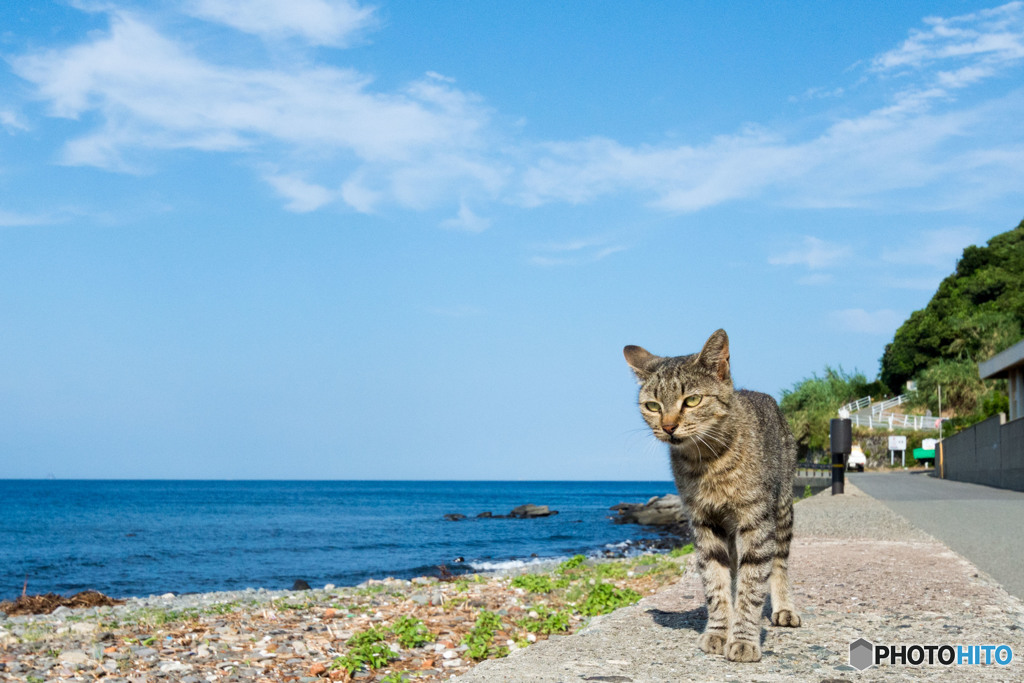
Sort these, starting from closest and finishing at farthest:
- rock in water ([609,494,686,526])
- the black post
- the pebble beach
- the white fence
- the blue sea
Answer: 1. the pebble beach
2. the black post
3. the blue sea
4. rock in water ([609,494,686,526])
5. the white fence

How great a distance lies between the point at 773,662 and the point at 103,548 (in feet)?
119

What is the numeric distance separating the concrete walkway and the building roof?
24202mm

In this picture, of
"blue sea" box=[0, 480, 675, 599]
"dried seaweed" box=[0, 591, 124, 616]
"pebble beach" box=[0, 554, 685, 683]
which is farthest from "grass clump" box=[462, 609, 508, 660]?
"blue sea" box=[0, 480, 675, 599]

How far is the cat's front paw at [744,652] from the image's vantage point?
14.5ft

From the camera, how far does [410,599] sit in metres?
9.14

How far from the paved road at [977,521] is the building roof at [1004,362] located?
8007 mm

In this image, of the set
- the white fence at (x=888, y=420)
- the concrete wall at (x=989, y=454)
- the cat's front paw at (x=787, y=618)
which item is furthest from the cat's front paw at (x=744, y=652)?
the white fence at (x=888, y=420)

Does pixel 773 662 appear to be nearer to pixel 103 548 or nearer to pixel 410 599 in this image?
pixel 410 599

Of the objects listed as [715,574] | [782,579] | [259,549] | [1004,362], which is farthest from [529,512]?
[715,574]

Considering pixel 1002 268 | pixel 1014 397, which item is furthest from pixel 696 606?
pixel 1002 268

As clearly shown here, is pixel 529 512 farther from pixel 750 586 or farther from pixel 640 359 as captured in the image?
pixel 750 586

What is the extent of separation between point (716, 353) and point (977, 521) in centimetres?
1177

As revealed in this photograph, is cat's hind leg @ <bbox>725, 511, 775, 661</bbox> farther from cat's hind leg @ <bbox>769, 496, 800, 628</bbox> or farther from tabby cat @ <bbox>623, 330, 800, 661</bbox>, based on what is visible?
cat's hind leg @ <bbox>769, 496, 800, 628</bbox>

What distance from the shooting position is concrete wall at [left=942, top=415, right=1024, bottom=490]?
24.0 m
